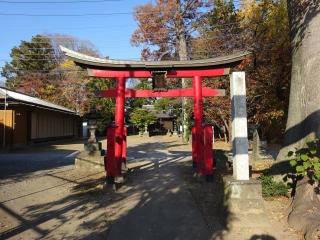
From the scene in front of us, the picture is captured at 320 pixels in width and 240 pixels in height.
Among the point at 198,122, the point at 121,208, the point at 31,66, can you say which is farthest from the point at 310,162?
the point at 31,66

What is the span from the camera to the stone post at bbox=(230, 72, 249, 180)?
7.70m

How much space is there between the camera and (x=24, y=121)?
26.6m

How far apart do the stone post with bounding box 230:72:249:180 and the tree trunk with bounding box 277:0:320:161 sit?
1.39 m

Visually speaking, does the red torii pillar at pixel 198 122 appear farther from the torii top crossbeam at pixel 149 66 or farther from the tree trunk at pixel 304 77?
the tree trunk at pixel 304 77

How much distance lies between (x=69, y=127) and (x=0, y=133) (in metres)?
14.3

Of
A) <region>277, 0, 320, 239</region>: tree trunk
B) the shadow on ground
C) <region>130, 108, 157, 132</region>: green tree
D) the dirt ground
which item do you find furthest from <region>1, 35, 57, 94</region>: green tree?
<region>277, 0, 320, 239</region>: tree trunk

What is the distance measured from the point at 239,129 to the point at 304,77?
1.92m

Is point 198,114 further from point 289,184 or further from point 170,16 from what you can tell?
point 170,16

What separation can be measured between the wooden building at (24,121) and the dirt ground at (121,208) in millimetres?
11865

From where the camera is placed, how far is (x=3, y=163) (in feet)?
56.5

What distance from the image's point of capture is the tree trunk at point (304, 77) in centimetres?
805

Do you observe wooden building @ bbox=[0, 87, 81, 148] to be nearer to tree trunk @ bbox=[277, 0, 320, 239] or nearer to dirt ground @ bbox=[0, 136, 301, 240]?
dirt ground @ bbox=[0, 136, 301, 240]

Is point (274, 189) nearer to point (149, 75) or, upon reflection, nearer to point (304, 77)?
point (304, 77)

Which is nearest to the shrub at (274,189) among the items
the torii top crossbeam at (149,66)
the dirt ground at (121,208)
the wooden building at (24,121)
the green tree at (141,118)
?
the dirt ground at (121,208)
